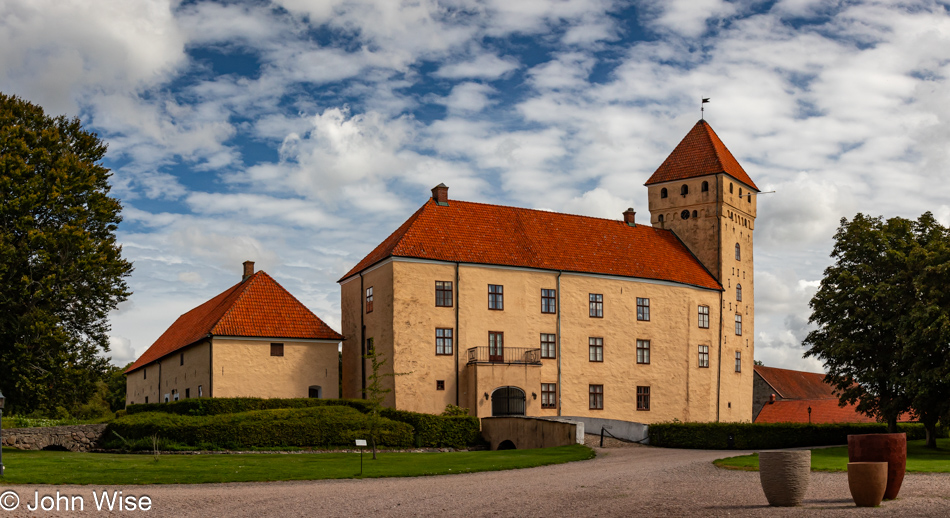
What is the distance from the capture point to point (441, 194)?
43.3m

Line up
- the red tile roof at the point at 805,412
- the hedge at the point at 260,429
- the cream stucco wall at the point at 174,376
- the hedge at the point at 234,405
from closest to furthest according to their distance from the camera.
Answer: the hedge at the point at 260,429 < the hedge at the point at 234,405 < the cream stucco wall at the point at 174,376 < the red tile roof at the point at 805,412

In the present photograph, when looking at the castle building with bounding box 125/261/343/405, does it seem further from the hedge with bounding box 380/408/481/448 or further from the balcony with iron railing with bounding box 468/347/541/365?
the balcony with iron railing with bounding box 468/347/541/365

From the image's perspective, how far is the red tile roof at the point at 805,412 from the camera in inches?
2212

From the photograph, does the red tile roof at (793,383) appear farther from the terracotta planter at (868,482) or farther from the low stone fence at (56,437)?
the terracotta planter at (868,482)

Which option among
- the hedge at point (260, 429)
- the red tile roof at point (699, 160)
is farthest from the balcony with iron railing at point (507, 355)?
the red tile roof at point (699, 160)

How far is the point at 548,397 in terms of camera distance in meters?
41.3

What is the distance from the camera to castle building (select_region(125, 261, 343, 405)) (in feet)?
125

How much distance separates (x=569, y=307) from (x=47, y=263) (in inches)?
906

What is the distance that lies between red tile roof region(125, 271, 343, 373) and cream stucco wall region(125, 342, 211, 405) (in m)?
0.62

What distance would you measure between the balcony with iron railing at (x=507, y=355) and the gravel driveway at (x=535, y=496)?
687 inches

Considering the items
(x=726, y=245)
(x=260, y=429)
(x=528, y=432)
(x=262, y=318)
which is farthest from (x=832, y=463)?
(x=726, y=245)

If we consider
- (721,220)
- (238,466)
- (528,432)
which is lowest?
(528,432)

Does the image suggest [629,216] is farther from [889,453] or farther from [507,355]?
[889,453]

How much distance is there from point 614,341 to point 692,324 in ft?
18.1
